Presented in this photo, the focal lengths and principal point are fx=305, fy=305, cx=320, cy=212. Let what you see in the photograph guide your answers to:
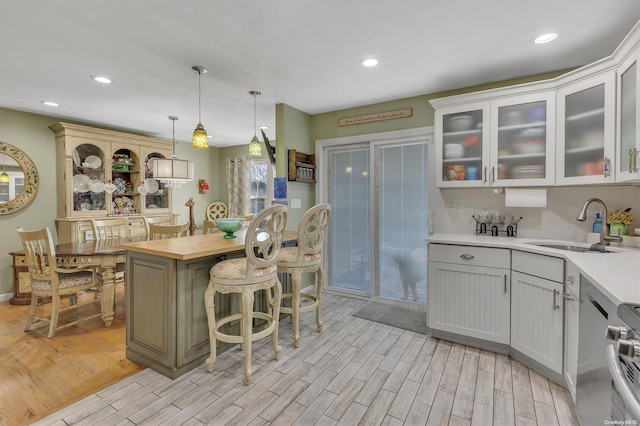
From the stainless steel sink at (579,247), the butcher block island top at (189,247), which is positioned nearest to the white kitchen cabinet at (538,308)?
the stainless steel sink at (579,247)

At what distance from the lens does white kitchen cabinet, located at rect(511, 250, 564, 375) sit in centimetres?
206

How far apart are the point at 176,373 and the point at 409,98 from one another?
3474mm

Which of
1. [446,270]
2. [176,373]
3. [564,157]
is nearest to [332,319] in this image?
[446,270]

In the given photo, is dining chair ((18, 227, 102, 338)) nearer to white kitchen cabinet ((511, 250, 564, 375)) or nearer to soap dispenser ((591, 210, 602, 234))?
white kitchen cabinet ((511, 250, 564, 375))

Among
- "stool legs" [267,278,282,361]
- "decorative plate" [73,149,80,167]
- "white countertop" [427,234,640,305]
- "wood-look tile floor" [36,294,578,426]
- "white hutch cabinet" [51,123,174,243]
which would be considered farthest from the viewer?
"decorative plate" [73,149,80,167]

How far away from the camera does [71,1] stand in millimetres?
1827

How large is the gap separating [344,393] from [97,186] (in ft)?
15.5

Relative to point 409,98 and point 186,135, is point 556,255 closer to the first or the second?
point 409,98

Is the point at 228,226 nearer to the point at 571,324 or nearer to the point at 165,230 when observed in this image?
the point at 165,230

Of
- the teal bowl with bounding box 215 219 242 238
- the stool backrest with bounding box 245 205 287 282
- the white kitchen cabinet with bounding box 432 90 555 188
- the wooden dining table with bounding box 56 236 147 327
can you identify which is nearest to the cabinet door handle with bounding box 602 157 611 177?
the white kitchen cabinet with bounding box 432 90 555 188

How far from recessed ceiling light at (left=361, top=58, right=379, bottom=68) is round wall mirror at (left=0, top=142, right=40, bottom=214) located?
4576 mm

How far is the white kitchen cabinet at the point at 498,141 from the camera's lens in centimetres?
256

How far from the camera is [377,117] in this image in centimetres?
371

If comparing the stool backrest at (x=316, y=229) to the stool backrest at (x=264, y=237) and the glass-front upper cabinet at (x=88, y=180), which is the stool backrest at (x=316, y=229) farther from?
the glass-front upper cabinet at (x=88, y=180)
